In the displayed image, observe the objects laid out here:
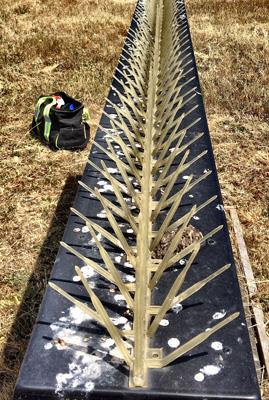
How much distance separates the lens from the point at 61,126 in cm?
609

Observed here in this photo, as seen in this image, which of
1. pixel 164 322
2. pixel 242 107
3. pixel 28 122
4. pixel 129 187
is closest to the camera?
pixel 164 322

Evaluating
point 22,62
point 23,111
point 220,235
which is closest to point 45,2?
point 22,62

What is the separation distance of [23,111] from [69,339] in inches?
232

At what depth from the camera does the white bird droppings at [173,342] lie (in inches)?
77.7

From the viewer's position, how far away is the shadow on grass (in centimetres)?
333

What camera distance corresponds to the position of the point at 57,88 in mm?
8125

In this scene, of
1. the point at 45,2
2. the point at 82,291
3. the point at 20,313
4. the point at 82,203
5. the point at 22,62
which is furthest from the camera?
the point at 45,2

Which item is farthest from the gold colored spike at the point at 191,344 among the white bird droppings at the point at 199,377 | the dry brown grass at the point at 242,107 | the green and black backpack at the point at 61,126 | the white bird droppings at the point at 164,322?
the green and black backpack at the point at 61,126

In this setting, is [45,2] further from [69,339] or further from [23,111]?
[69,339]

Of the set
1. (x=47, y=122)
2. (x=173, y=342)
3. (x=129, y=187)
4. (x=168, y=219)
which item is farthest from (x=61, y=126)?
(x=173, y=342)

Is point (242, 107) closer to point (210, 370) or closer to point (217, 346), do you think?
point (217, 346)

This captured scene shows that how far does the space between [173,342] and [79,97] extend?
250 inches

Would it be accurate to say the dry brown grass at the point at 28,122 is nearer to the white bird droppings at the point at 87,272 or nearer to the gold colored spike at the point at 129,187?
the white bird droppings at the point at 87,272

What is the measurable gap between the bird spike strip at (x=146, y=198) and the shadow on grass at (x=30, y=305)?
1.37 meters
